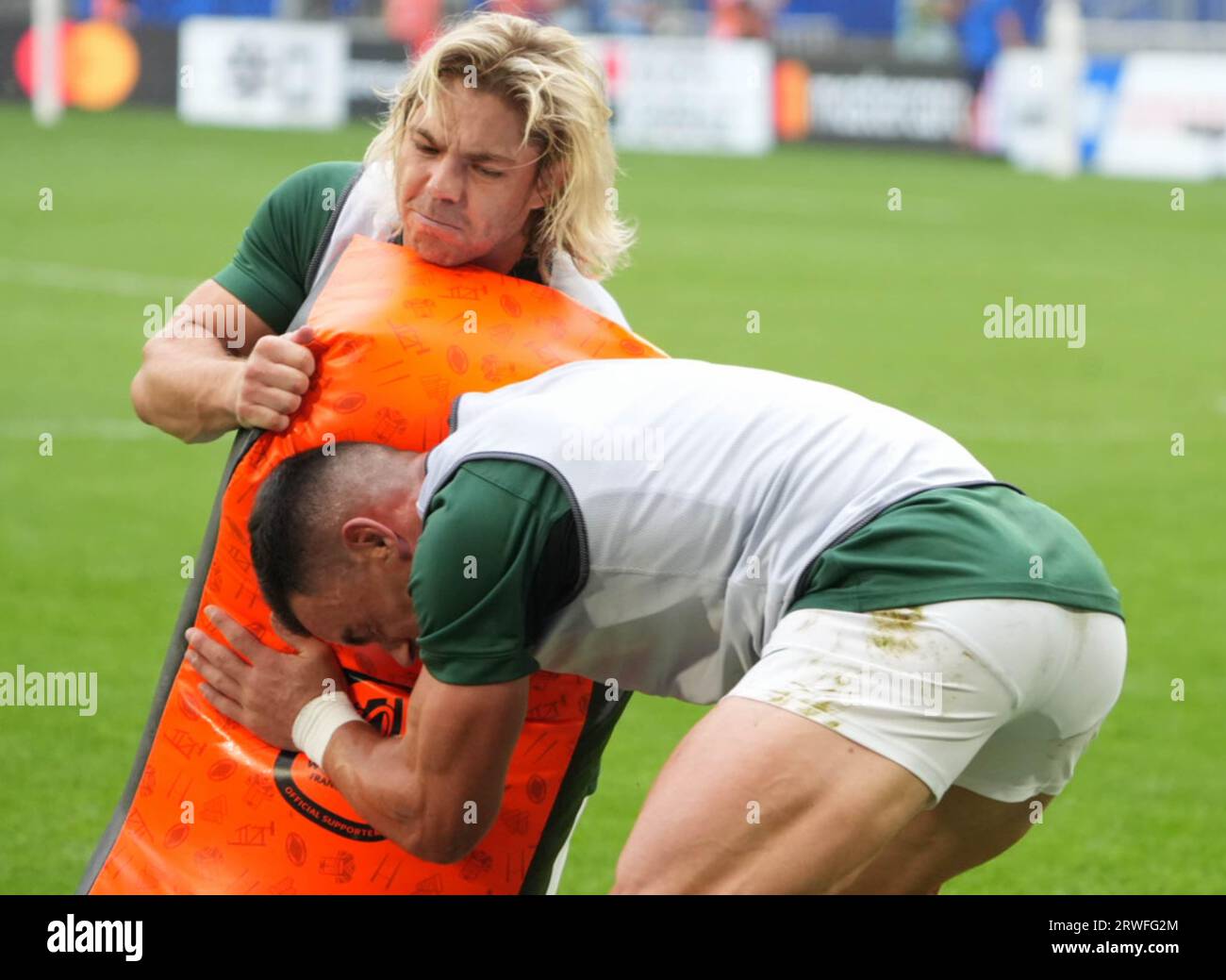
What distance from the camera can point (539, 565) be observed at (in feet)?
10.6

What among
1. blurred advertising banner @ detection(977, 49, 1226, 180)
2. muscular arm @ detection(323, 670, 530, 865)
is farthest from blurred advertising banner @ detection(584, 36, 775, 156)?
muscular arm @ detection(323, 670, 530, 865)

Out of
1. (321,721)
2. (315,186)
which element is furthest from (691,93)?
(321,721)

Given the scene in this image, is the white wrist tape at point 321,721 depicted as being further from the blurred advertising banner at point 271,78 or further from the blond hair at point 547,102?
the blurred advertising banner at point 271,78

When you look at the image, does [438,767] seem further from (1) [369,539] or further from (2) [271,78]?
(2) [271,78]

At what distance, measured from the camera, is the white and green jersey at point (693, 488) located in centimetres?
326

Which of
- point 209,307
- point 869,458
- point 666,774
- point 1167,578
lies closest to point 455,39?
point 209,307

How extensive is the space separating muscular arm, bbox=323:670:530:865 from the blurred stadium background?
63.3 inches

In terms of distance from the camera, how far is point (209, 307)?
447 cm

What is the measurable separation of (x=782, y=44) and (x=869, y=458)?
24229 millimetres

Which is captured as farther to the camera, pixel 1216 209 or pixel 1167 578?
pixel 1216 209

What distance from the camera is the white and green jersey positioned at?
3.26m

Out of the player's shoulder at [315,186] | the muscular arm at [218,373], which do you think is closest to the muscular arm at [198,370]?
the muscular arm at [218,373]

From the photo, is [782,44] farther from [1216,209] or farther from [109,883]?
[109,883]

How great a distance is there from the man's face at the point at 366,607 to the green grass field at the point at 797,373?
1687mm
